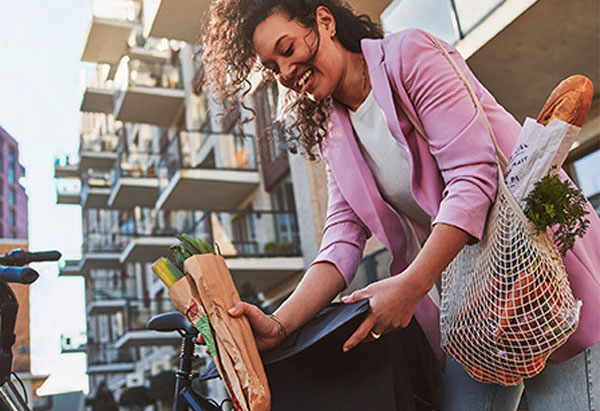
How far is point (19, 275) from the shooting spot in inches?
76.9

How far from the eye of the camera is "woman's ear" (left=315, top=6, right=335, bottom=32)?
148 cm

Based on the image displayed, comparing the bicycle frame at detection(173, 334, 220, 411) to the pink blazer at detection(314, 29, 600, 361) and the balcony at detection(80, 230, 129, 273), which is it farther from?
the balcony at detection(80, 230, 129, 273)

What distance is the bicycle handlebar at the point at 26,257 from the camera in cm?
210

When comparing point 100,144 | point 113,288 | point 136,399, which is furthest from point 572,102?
point 100,144

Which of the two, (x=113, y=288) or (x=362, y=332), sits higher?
(x=113, y=288)

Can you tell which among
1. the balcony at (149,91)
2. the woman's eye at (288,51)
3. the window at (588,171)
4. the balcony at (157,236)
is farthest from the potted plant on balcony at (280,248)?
the woman's eye at (288,51)

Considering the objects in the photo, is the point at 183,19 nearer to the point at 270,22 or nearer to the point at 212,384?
the point at 212,384

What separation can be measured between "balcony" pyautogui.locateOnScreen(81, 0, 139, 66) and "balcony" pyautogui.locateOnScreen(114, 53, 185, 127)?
547mm

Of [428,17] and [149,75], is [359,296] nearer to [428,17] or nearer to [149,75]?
[428,17]

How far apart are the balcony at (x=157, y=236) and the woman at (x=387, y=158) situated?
612 inches

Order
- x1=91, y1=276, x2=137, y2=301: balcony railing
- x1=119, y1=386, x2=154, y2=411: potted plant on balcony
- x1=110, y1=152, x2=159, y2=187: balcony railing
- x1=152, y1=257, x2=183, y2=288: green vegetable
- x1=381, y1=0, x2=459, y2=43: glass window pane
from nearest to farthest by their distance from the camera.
Answer: x1=152, y1=257, x2=183, y2=288: green vegetable, x1=381, y1=0, x2=459, y2=43: glass window pane, x1=119, y1=386, x2=154, y2=411: potted plant on balcony, x1=110, y1=152, x2=159, y2=187: balcony railing, x1=91, y1=276, x2=137, y2=301: balcony railing

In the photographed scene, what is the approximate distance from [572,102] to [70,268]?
28159 mm

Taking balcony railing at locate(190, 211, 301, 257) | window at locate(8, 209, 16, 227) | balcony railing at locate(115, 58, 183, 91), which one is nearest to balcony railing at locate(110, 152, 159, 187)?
balcony railing at locate(115, 58, 183, 91)

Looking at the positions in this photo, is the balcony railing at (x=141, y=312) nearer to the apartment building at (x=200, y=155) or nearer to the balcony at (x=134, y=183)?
the apartment building at (x=200, y=155)
